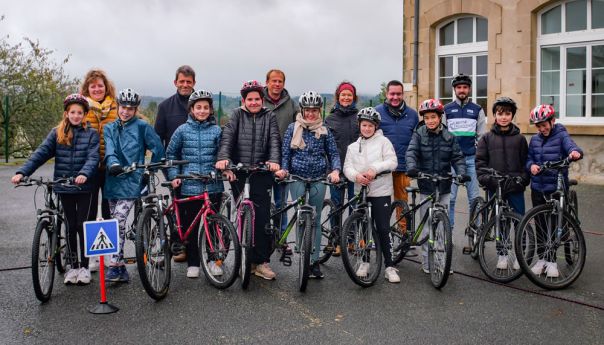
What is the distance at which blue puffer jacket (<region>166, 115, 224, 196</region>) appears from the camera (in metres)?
6.23

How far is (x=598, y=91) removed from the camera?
45.0 ft

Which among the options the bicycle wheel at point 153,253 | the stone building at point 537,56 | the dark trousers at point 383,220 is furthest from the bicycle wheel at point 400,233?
the stone building at point 537,56

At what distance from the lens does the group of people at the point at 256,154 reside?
6000 mm

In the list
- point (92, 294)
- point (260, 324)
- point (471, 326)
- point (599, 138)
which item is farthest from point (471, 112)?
point (599, 138)

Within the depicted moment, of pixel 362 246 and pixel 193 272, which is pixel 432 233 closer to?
pixel 362 246

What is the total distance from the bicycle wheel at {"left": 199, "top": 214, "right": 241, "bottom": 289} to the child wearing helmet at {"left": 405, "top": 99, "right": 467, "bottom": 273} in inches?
77.9

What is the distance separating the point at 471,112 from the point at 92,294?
484cm

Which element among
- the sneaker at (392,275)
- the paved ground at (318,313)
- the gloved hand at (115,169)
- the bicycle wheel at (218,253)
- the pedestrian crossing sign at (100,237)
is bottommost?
the paved ground at (318,313)

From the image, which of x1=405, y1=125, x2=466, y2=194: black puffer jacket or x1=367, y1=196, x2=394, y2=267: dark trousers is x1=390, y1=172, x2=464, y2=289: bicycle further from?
x1=367, y1=196, x2=394, y2=267: dark trousers

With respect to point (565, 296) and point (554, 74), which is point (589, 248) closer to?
point (565, 296)

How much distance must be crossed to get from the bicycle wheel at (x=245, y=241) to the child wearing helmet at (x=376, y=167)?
111cm

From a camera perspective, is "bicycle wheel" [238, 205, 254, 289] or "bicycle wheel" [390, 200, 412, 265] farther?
"bicycle wheel" [390, 200, 412, 265]

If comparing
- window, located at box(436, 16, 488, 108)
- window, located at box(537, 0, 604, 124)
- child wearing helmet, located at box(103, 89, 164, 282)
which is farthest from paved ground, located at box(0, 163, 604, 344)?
window, located at box(436, 16, 488, 108)

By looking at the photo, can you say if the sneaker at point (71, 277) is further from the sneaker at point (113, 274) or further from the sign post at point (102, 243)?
the sign post at point (102, 243)
